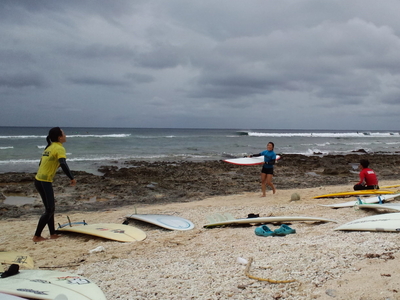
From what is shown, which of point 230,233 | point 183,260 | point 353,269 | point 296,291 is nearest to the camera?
point 296,291

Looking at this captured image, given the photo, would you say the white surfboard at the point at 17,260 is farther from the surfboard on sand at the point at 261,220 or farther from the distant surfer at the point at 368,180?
the distant surfer at the point at 368,180

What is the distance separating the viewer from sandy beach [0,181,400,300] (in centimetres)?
270

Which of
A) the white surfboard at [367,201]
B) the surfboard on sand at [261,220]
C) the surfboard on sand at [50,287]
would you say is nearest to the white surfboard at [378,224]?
the surfboard on sand at [261,220]

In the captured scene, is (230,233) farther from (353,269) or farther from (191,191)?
(191,191)

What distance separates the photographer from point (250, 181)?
42.5ft

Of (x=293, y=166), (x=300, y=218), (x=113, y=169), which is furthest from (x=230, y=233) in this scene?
(x=293, y=166)

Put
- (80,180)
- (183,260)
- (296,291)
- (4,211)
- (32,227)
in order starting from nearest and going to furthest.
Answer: (296,291)
(183,260)
(32,227)
(4,211)
(80,180)

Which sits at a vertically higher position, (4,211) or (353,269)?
(353,269)

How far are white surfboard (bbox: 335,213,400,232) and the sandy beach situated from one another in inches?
5.1

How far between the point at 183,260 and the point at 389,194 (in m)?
5.57

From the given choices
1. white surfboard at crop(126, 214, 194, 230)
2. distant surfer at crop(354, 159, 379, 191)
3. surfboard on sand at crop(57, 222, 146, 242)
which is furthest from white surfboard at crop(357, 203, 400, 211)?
surfboard on sand at crop(57, 222, 146, 242)

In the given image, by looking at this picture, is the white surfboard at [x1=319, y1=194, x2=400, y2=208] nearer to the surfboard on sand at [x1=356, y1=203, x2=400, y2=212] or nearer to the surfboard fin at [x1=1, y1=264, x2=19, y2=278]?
the surfboard on sand at [x1=356, y1=203, x2=400, y2=212]

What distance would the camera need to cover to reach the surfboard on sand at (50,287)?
2676mm

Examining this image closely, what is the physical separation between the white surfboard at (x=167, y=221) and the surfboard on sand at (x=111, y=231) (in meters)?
0.51
